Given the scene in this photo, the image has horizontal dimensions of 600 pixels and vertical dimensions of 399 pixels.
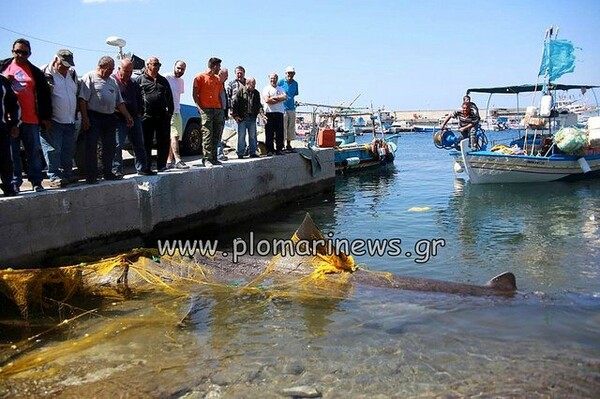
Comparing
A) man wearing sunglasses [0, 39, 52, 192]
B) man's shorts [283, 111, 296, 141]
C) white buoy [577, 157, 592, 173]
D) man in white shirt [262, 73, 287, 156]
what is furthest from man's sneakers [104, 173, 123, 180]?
white buoy [577, 157, 592, 173]

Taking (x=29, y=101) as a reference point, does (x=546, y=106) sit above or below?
above

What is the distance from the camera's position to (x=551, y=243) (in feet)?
34.6

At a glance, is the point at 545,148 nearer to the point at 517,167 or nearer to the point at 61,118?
the point at 517,167

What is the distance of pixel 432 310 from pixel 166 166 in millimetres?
6055

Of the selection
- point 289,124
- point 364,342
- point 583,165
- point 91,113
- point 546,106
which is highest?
point 546,106

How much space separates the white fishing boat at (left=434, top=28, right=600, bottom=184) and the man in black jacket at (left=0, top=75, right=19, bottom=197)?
15492 mm

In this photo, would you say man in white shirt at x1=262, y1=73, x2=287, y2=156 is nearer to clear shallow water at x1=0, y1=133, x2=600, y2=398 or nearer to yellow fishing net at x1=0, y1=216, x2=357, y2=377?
clear shallow water at x1=0, y1=133, x2=600, y2=398

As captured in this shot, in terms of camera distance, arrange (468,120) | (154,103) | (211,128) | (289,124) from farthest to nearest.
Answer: (468,120)
(289,124)
(211,128)
(154,103)

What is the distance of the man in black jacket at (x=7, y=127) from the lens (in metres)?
6.46

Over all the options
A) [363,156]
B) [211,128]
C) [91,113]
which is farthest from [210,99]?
[363,156]

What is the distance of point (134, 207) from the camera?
8.66 meters

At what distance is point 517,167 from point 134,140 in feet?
48.5

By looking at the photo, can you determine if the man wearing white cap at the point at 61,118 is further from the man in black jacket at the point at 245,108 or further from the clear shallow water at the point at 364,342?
the man in black jacket at the point at 245,108

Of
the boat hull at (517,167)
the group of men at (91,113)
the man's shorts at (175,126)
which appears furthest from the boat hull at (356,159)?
the man's shorts at (175,126)
